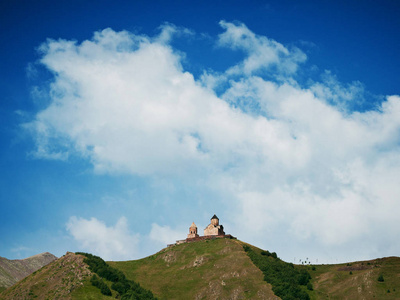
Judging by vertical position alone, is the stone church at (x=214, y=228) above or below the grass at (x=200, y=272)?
above

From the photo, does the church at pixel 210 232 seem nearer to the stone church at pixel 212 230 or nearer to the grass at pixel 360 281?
the stone church at pixel 212 230

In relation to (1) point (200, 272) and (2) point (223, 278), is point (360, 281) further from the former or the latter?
(1) point (200, 272)

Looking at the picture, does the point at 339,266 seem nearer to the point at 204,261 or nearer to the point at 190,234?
the point at 204,261

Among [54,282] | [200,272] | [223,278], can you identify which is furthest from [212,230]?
[54,282]

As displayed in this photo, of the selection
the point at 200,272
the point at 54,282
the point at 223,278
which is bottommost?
the point at 223,278

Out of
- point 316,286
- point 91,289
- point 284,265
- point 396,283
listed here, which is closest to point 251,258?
point 284,265

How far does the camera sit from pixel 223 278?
327ft

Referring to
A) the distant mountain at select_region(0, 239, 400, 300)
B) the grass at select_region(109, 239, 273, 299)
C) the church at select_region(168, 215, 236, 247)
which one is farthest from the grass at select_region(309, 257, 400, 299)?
the church at select_region(168, 215, 236, 247)

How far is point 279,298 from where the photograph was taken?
88.2 m

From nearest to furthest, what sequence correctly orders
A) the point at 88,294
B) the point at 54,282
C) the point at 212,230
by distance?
the point at 88,294 < the point at 54,282 < the point at 212,230

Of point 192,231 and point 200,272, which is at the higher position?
point 192,231

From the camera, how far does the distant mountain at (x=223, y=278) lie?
294ft

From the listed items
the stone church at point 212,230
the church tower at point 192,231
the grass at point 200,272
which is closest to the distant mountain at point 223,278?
the grass at point 200,272

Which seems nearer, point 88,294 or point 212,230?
point 88,294
